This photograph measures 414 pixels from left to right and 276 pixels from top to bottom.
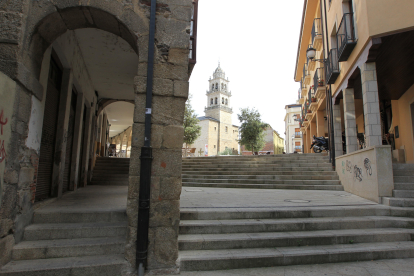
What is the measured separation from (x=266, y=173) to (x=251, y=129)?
68.7 ft

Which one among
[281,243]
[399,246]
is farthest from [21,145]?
[399,246]

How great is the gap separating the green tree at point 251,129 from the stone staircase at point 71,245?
90.8 ft

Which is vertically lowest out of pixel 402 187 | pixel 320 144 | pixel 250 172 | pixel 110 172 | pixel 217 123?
pixel 402 187

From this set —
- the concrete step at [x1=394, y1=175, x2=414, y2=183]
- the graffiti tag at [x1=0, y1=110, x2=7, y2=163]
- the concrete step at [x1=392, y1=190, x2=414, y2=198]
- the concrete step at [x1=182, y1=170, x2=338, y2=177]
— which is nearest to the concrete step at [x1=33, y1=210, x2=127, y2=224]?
the graffiti tag at [x1=0, y1=110, x2=7, y2=163]

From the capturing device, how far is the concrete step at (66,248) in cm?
321

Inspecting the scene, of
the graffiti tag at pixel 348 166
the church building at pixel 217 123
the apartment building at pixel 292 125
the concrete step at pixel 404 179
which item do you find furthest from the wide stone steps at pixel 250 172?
the apartment building at pixel 292 125

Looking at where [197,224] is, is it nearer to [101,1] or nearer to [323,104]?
[101,1]

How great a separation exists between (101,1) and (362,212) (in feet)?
18.7

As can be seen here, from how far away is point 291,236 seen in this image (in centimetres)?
391

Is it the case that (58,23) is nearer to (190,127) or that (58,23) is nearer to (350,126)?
(350,126)

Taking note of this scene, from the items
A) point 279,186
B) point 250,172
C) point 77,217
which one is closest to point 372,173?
point 279,186

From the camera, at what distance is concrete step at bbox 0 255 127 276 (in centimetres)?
291

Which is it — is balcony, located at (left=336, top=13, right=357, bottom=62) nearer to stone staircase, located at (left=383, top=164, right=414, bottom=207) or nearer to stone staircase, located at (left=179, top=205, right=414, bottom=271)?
stone staircase, located at (left=383, top=164, right=414, bottom=207)

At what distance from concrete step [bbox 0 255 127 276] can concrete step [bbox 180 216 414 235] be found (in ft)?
3.75
